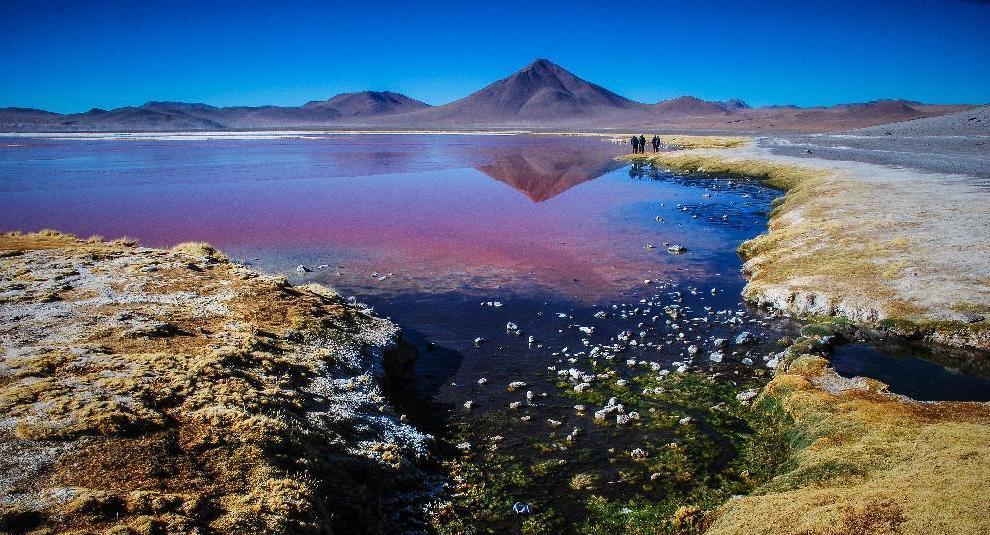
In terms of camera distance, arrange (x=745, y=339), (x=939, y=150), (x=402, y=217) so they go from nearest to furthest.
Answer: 1. (x=745, y=339)
2. (x=402, y=217)
3. (x=939, y=150)

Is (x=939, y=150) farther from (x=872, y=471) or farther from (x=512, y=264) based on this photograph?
(x=872, y=471)

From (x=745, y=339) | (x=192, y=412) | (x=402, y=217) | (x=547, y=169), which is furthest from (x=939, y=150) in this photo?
(x=192, y=412)

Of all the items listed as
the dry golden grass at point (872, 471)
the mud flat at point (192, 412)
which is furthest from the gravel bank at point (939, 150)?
the mud flat at point (192, 412)

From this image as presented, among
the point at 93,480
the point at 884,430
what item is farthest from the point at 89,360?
the point at 884,430

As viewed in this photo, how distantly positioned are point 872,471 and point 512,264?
53.1 ft

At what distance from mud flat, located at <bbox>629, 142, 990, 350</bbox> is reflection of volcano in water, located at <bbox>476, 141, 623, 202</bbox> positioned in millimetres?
18427

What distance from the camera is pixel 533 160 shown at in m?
72.8

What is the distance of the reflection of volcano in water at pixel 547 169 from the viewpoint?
154 feet

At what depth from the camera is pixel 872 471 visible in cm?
775

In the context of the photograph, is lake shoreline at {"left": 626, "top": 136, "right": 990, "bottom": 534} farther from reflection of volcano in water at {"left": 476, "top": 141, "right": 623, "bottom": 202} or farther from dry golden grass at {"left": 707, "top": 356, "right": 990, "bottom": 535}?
reflection of volcano in water at {"left": 476, "top": 141, "right": 623, "bottom": 202}

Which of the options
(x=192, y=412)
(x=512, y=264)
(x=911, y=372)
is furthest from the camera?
(x=512, y=264)

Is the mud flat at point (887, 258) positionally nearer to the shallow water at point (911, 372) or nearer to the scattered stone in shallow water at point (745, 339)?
the shallow water at point (911, 372)

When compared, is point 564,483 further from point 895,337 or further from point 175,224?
point 175,224

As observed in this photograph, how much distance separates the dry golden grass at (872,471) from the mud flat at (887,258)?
5.08m
